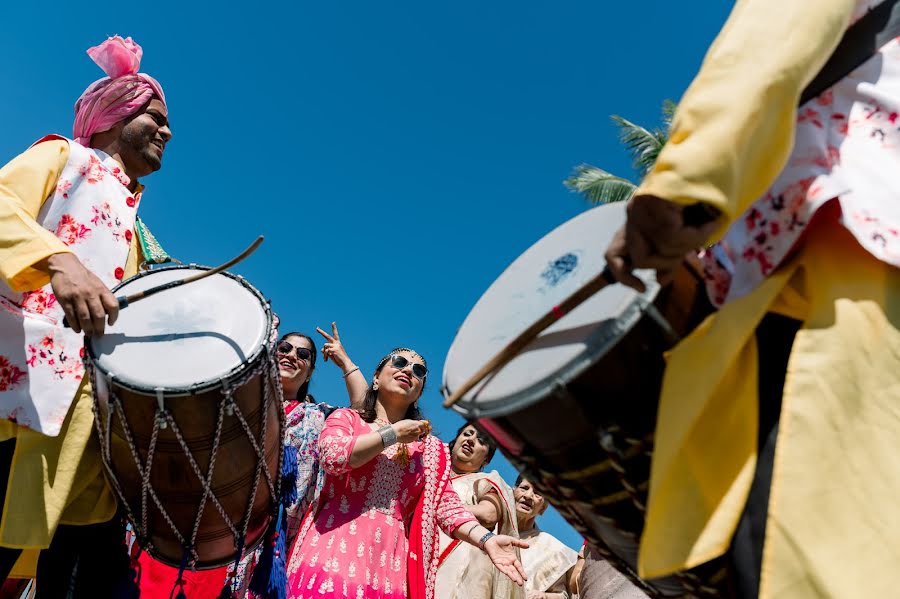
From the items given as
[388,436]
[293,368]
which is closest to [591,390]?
[388,436]

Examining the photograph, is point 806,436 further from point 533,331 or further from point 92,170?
point 92,170

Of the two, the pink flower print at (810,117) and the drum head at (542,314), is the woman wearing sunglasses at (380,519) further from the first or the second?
Answer: the pink flower print at (810,117)

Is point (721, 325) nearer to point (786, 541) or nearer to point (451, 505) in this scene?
point (786, 541)

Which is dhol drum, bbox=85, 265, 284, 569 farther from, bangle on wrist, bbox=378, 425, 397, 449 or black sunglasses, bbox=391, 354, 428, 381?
black sunglasses, bbox=391, 354, 428, 381

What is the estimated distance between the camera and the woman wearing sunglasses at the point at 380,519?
3689 millimetres

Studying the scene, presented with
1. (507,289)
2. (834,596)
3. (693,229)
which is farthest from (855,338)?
(507,289)

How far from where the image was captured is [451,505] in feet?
13.8

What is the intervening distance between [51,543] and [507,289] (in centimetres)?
183

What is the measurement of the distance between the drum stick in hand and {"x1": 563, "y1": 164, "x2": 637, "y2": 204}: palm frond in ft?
44.0

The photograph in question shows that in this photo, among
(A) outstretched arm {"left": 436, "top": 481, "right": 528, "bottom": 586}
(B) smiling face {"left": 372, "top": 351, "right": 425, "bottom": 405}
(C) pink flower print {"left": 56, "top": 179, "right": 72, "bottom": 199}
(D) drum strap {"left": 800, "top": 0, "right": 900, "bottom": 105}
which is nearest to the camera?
(D) drum strap {"left": 800, "top": 0, "right": 900, "bottom": 105}

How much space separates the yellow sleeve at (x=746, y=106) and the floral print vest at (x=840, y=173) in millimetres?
118

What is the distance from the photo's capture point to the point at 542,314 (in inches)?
71.5

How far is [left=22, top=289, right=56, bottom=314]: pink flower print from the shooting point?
284 cm

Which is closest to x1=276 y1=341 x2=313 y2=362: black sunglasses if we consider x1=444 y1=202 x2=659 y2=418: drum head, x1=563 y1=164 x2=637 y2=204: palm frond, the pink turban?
the pink turban
